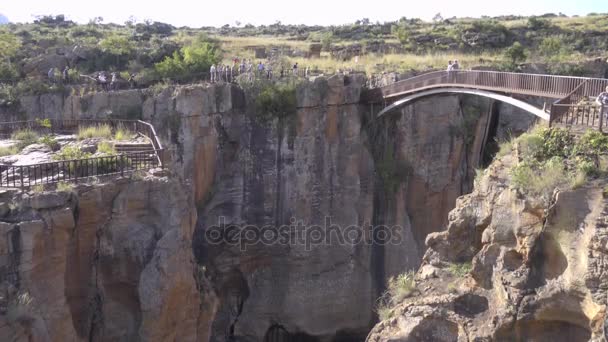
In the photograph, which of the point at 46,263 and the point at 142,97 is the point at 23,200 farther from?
the point at 142,97

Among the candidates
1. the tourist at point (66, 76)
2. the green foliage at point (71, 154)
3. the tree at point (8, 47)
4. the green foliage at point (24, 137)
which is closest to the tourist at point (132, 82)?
the tourist at point (66, 76)

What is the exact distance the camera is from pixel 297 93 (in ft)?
85.9

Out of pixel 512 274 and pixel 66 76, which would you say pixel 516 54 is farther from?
pixel 512 274

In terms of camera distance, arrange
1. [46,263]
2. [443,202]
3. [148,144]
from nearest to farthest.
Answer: [46,263] → [148,144] → [443,202]

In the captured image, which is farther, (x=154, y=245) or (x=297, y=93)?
(x=297, y=93)

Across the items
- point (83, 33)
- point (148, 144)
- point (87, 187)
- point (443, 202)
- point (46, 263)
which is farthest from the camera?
point (83, 33)

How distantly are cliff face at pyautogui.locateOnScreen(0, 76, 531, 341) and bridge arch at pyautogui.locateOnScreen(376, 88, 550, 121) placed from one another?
156cm

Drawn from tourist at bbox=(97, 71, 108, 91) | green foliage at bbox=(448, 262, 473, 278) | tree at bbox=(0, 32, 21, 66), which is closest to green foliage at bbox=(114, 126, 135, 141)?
tourist at bbox=(97, 71, 108, 91)

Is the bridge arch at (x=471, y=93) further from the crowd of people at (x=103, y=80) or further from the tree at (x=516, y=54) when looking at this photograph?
the tree at (x=516, y=54)

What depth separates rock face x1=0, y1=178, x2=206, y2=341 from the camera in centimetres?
1466

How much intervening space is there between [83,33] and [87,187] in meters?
31.2

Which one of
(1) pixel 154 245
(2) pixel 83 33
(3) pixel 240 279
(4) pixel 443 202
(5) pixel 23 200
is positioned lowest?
(3) pixel 240 279

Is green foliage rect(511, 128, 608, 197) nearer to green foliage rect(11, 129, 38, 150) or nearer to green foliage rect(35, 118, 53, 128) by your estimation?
green foliage rect(11, 129, 38, 150)

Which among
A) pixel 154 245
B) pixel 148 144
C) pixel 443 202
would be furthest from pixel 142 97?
pixel 443 202
